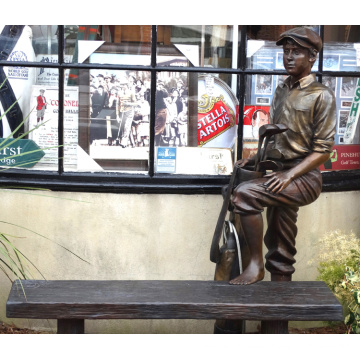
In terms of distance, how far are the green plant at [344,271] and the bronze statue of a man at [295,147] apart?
0.71 meters

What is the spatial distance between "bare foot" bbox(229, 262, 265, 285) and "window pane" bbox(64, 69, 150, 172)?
1.37 m

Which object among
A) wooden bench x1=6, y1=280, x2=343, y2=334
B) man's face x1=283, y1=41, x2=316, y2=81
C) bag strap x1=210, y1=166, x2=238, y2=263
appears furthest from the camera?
bag strap x1=210, y1=166, x2=238, y2=263

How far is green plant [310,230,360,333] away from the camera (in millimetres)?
5008

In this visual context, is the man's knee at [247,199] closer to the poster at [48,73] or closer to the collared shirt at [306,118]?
the collared shirt at [306,118]

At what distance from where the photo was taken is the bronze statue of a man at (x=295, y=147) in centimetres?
454

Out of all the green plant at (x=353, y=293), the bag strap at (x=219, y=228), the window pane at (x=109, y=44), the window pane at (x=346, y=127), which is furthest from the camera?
the window pane at (x=346, y=127)

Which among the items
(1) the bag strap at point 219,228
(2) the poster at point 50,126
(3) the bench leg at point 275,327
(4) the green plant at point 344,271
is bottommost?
(3) the bench leg at point 275,327

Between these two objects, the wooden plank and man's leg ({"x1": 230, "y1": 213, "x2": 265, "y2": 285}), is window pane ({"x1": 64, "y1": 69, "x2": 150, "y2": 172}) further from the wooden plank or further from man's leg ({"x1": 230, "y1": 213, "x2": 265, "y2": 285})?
the wooden plank

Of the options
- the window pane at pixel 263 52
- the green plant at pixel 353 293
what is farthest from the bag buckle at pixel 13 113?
the green plant at pixel 353 293

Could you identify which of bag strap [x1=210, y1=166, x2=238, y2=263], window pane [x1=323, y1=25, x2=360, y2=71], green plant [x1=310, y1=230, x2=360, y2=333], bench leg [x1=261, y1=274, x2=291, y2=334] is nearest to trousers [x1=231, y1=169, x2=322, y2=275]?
bag strap [x1=210, y1=166, x2=238, y2=263]

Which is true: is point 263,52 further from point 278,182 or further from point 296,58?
point 278,182

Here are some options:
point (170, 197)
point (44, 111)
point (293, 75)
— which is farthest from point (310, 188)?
point (44, 111)

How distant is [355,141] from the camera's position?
5.89 meters

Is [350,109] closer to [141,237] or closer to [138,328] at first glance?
[141,237]
